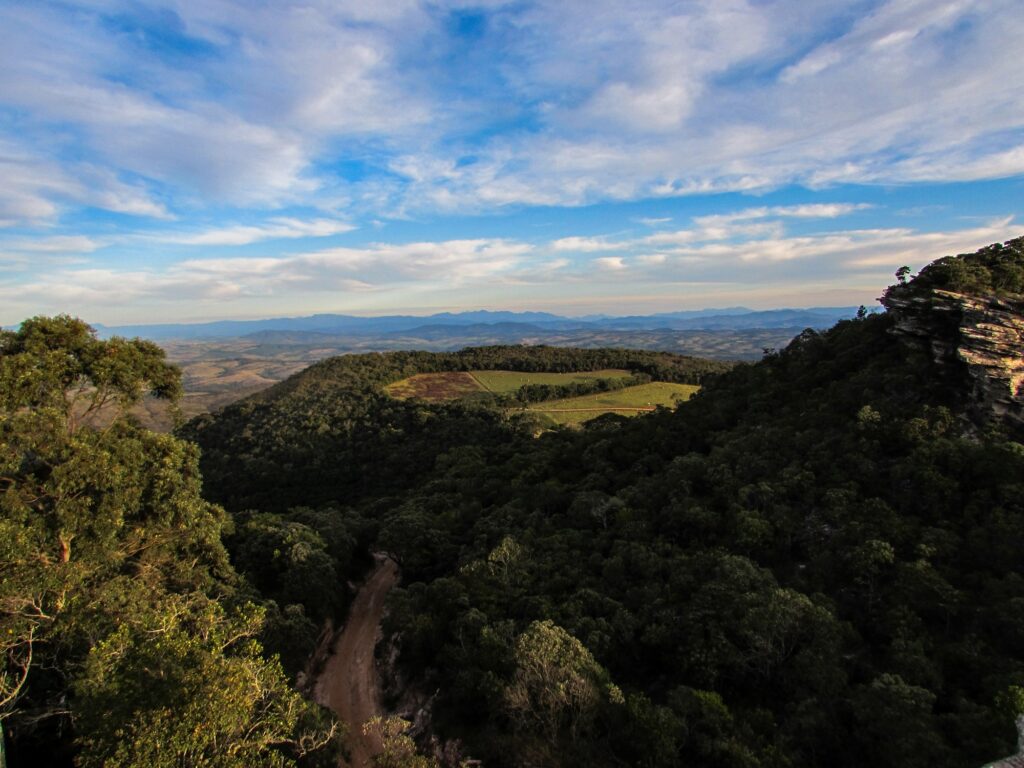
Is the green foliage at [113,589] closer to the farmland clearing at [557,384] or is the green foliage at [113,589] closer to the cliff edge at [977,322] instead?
Result: the cliff edge at [977,322]

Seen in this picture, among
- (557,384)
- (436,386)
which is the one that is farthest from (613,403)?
(436,386)

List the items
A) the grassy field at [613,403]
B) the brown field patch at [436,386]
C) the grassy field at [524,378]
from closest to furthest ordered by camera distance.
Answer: the grassy field at [613,403] → the brown field patch at [436,386] → the grassy field at [524,378]

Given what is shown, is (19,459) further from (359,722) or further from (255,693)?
(359,722)

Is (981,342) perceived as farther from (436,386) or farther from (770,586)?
(436,386)

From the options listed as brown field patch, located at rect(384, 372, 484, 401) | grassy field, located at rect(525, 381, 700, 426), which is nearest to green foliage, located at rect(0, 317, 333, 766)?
grassy field, located at rect(525, 381, 700, 426)

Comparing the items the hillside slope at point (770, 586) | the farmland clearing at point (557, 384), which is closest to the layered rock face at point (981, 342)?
the hillside slope at point (770, 586)

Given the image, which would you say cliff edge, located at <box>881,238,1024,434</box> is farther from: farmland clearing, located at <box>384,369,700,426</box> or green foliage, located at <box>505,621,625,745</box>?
farmland clearing, located at <box>384,369,700,426</box>
